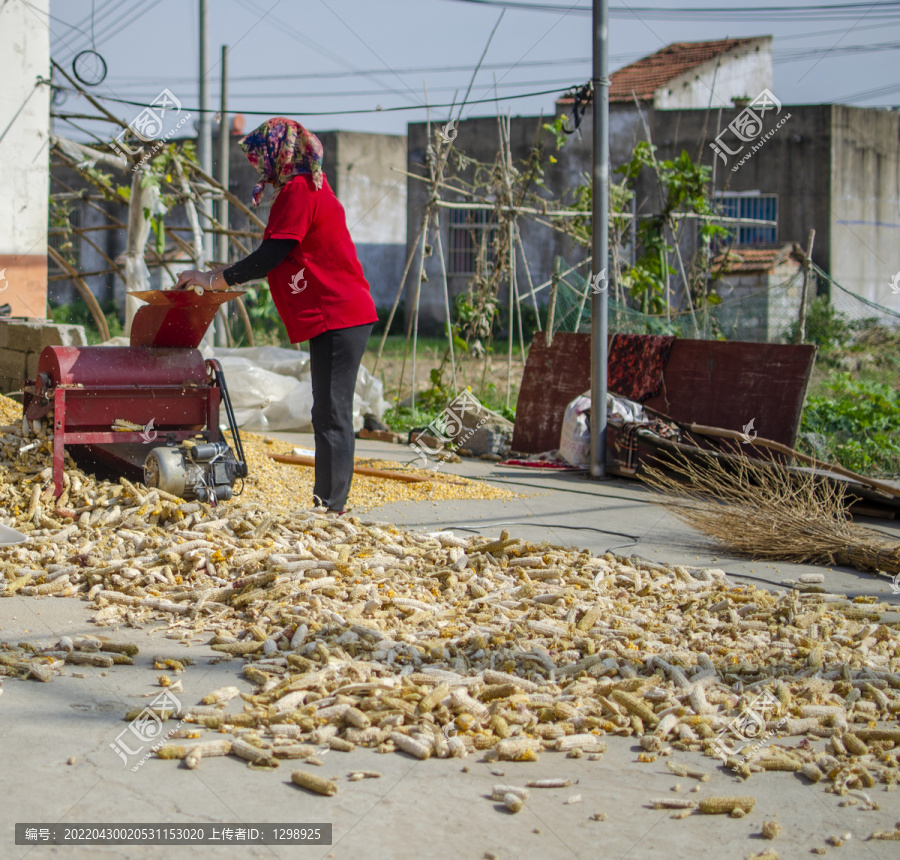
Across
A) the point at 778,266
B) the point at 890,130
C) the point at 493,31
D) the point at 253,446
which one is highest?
the point at 890,130

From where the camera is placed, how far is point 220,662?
346cm

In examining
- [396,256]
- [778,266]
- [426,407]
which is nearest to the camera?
[426,407]

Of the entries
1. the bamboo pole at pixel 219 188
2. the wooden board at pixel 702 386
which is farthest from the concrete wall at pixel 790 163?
the wooden board at pixel 702 386

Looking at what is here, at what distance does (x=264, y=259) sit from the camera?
16.6 feet

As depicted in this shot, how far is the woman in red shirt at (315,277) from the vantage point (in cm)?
511

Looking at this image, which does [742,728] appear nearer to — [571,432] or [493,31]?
[571,432]

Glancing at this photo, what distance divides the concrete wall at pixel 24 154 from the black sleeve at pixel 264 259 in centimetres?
552

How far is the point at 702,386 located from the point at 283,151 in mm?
4434

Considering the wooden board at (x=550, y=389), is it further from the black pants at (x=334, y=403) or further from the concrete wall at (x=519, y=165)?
the concrete wall at (x=519, y=165)

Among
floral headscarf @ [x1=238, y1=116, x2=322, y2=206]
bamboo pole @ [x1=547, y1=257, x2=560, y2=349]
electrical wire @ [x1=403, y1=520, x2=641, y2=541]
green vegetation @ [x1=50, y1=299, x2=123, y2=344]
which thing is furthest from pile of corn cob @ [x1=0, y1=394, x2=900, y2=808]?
green vegetation @ [x1=50, y1=299, x2=123, y2=344]

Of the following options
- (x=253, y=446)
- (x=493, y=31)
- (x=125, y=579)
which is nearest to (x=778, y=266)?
(x=493, y=31)

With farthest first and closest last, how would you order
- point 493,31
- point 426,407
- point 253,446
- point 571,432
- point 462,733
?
1. point 426,407
2. point 493,31
3. point 571,432
4. point 253,446
5. point 462,733

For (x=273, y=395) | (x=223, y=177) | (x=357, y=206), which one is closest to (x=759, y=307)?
(x=273, y=395)

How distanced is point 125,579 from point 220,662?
3.42ft
